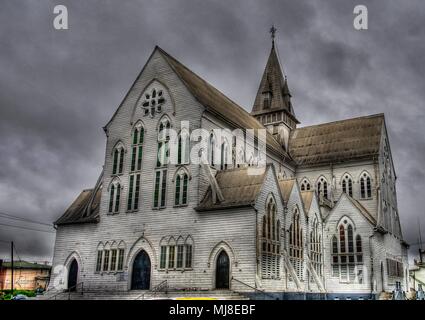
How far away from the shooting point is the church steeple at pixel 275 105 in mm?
59531

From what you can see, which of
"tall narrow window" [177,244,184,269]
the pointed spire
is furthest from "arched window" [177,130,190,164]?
the pointed spire

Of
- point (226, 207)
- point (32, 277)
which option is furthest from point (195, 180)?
point (32, 277)

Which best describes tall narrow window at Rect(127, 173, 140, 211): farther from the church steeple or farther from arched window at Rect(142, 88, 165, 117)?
the church steeple

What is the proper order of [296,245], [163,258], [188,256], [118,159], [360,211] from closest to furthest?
[188,256] < [163,258] < [296,245] < [118,159] < [360,211]

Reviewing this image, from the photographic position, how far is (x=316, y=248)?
43.1 meters

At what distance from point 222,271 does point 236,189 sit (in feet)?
19.8

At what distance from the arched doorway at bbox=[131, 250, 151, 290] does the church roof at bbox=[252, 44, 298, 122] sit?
1219 inches

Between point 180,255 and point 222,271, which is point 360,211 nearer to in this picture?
point 222,271

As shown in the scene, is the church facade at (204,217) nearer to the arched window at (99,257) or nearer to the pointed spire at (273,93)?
the arched window at (99,257)

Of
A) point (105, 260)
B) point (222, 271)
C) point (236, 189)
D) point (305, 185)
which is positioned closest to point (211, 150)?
point (236, 189)

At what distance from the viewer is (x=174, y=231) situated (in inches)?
1379

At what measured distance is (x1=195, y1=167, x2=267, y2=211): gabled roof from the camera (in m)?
32.7

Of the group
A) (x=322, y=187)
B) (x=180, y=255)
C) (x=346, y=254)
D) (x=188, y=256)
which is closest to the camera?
(x=188, y=256)
